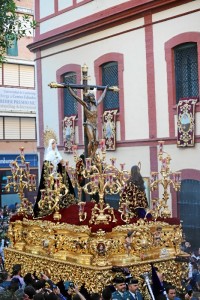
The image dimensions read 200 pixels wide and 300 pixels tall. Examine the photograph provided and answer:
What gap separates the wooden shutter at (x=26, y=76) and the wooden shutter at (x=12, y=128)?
1.93m

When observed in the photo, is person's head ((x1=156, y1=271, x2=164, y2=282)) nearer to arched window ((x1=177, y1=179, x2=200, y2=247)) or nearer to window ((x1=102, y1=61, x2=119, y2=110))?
arched window ((x1=177, y1=179, x2=200, y2=247))

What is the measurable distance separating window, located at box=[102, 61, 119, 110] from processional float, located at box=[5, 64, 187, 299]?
6.97 meters

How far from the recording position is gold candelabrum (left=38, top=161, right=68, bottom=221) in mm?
9945

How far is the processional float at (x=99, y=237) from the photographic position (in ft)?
28.9

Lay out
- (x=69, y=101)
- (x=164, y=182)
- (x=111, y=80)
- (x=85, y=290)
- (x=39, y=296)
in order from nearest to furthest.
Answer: (x=39, y=296) → (x=85, y=290) → (x=164, y=182) → (x=111, y=80) → (x=69, y=101)

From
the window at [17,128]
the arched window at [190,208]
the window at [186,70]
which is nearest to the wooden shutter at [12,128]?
the window at [17,128]

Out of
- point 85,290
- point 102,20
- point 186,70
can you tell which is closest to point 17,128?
point 102,20

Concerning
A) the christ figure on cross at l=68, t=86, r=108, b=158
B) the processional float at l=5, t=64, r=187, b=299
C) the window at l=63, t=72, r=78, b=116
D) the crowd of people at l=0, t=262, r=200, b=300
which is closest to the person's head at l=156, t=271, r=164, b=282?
the crowd of people at l=0, t=262, r=200, b=300

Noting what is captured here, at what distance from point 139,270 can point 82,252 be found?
0.99 meters

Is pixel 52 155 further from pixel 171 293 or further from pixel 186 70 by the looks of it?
pixel 186 70

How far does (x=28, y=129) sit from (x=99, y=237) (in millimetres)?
20536

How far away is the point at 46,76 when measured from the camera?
66.0ft

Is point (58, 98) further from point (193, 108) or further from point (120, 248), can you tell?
point (120, 248)

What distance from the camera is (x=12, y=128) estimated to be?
92.1 feet
